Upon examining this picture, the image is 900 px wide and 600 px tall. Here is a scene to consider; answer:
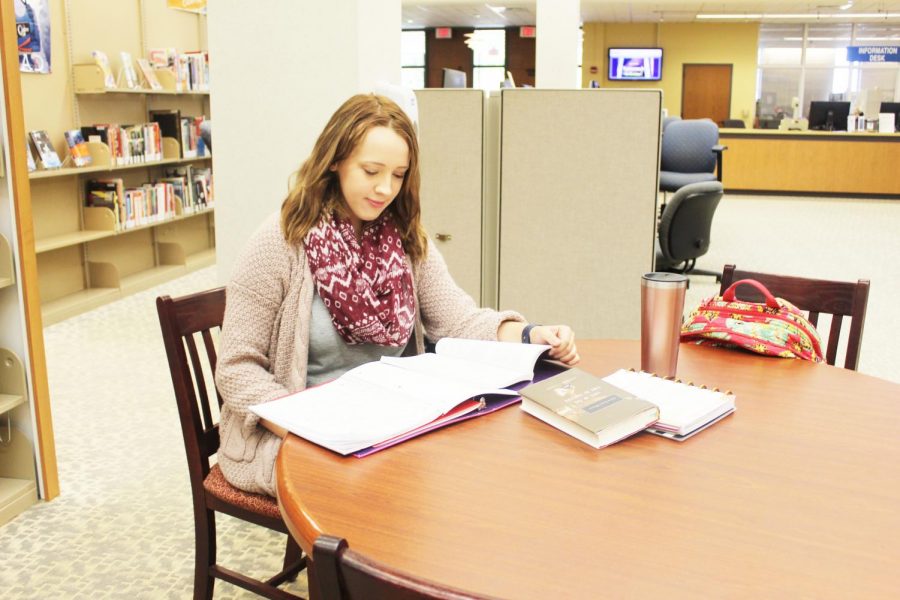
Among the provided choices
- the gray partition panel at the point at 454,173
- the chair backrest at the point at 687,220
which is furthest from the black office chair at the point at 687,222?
the gray partition panel at the point at 454,173

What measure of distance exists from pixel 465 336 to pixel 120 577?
1186mm

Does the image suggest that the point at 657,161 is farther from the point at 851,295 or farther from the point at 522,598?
the point at 522,598

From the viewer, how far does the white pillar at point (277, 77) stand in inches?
122

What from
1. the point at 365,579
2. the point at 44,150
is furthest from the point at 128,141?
the point at 365,579

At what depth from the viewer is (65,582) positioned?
2184 millimetres

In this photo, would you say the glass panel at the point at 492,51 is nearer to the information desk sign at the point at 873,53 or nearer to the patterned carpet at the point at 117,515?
the information desk sign at the point at 873,53

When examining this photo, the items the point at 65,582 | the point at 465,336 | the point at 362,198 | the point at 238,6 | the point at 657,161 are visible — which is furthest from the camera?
the point at 657,161

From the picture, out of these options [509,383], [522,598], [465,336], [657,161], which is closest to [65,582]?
[465,336]

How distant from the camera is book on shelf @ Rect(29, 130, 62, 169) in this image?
188 inches

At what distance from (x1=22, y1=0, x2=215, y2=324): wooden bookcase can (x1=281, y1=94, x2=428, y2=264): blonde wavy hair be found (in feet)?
11.6

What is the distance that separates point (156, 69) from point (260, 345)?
4.95m

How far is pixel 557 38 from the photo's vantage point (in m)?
6.67

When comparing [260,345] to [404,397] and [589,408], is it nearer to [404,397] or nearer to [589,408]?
[404,397]

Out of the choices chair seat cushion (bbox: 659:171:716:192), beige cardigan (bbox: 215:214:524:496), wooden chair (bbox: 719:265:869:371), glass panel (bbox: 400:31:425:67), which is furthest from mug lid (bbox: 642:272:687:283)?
glass panel (bbox: 400:31:425:67)
